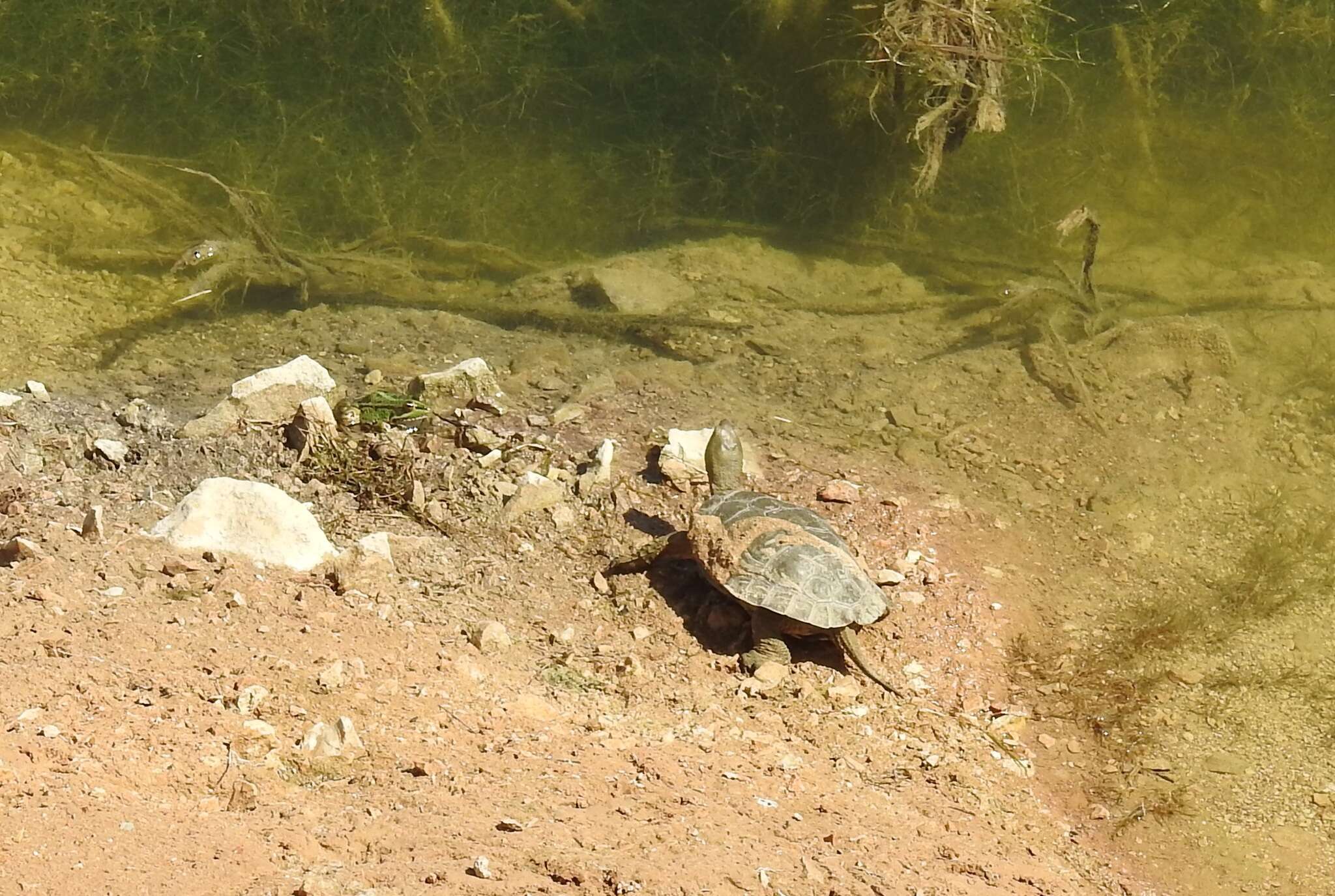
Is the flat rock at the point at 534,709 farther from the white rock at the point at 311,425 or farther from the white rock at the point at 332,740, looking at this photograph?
the white rock at the point at 311,425

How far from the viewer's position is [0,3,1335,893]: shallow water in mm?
4078

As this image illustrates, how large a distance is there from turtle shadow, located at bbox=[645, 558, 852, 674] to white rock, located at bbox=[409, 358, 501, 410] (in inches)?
53.1

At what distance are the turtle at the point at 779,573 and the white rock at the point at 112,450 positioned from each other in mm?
1909

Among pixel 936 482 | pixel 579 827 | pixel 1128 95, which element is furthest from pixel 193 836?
pixel 1128 95

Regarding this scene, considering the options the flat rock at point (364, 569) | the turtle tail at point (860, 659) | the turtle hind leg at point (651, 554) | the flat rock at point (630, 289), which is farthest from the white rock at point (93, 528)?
the flat rock at point (630, 289)

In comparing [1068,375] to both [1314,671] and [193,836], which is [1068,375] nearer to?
[1314,671]

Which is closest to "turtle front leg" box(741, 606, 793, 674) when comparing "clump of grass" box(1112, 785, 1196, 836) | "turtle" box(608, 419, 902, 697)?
"turtle" box(608, 419, 902, 697)

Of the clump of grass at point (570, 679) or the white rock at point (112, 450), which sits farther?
the white rock at point (112, 450)

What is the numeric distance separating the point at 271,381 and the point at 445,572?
127 centimetres

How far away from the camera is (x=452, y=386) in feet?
15.8

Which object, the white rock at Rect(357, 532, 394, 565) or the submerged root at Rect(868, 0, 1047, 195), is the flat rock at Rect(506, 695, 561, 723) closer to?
the white rock at Rect(357, 532, 394, 565)

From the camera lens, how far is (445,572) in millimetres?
3789

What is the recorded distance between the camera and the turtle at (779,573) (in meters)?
3.62

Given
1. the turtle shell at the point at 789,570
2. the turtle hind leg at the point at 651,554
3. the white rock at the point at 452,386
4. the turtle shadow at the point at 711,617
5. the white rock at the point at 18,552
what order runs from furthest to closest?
the white rock at the point at 452,386, the turtle hind leg at the point at 651,554, the turtle shadow at the point at 711,617, the turtle shell at the point at 789,570, the white rock at the point at 18,552
